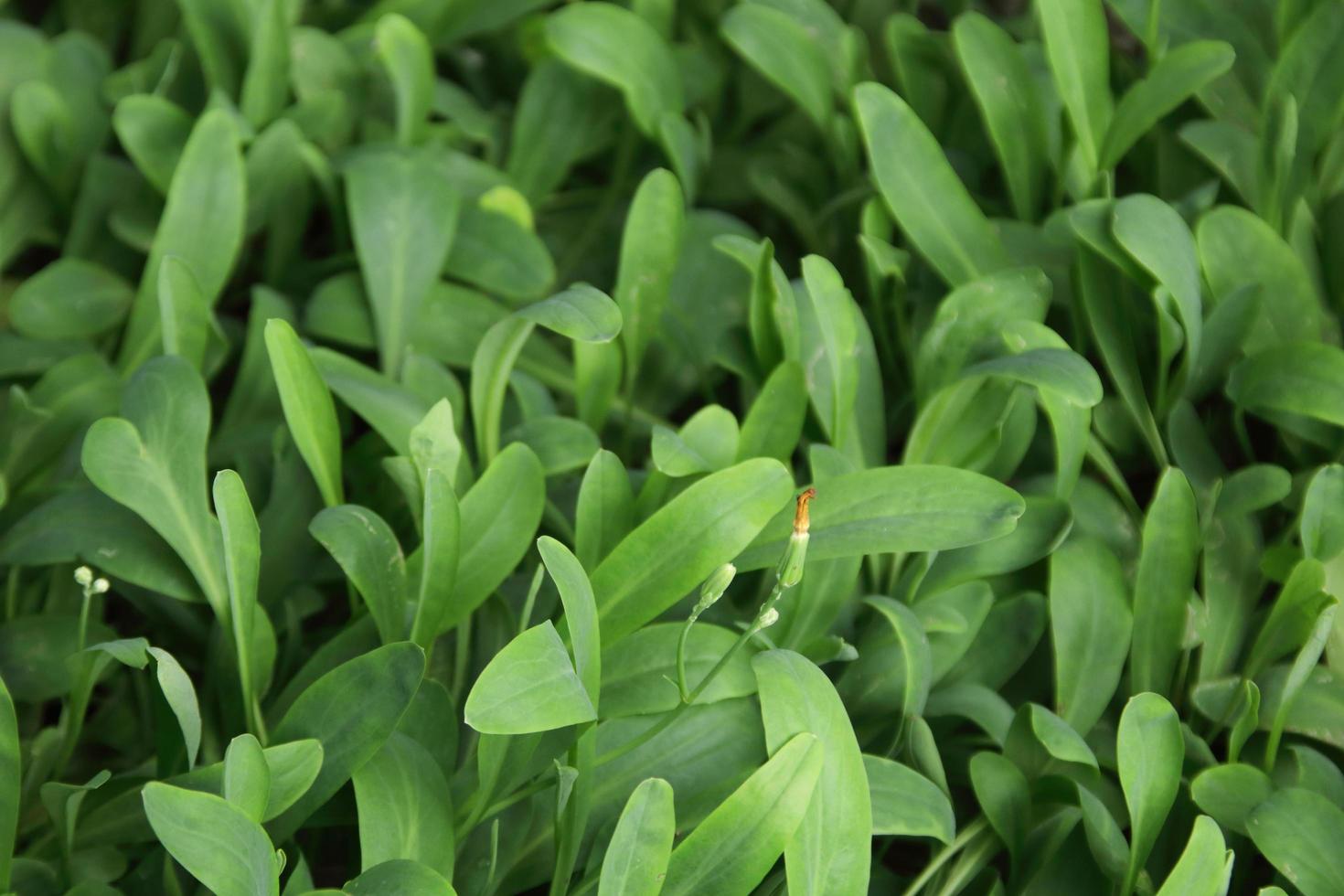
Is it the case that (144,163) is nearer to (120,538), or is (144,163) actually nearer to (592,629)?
(120,538)

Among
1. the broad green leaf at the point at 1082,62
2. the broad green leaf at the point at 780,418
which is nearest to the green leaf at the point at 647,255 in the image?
the broad green leaf at the point at 780,418

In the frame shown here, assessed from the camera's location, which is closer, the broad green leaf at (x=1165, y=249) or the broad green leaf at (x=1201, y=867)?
the broad green leaf at (x=1201, y=867)

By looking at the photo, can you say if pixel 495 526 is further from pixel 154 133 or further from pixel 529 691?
pixel 154 133

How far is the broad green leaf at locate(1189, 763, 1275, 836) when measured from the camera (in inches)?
23.2

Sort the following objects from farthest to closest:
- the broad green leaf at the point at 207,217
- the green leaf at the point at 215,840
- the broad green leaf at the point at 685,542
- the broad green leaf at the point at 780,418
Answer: the broad green leaf at the point at 207,217 → the broad green leaf at the point at 780,418 → the broad green leaf at the point at 685,542 → the green leaf at the point at 215,840

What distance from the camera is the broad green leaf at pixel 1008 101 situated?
796mm

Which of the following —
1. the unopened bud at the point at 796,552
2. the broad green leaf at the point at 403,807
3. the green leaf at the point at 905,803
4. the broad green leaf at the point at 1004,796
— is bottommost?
the broad green leaf at the point at 1004,796

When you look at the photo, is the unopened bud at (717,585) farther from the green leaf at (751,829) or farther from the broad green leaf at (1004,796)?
the broad green leaf at (1004,796)

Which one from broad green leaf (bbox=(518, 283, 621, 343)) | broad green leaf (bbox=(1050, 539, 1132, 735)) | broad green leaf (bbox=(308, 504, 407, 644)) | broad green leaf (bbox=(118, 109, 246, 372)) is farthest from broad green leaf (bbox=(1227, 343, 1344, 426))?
broad green leaf (bbox=(118, 109, 246, 372))

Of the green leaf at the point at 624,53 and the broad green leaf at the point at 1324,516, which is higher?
the green leaf at the point at 624,53

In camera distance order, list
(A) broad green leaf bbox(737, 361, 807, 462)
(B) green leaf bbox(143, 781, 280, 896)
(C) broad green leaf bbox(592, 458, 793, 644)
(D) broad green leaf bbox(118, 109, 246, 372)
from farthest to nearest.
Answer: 1. (D) broad green leaf bbox(118, 109, 246, 372)
2. (A) broad green leaf bbox(737, 361, 807, 462)
3. (C) broad green leaf bbox(592, 458, 793, 644)
4. (B) green leaf bbox(143, 781, 280, 896)

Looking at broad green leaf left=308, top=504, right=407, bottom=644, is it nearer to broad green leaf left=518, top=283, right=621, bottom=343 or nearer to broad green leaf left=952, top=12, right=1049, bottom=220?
broad green leaf left=518, top=283, right=621, bottom=343

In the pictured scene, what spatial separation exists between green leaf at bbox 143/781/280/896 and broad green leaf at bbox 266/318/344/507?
0.20 metres

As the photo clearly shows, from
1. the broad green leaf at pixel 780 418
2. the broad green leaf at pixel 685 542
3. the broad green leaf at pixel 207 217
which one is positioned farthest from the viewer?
the broad green leaf at pixel 207 217
